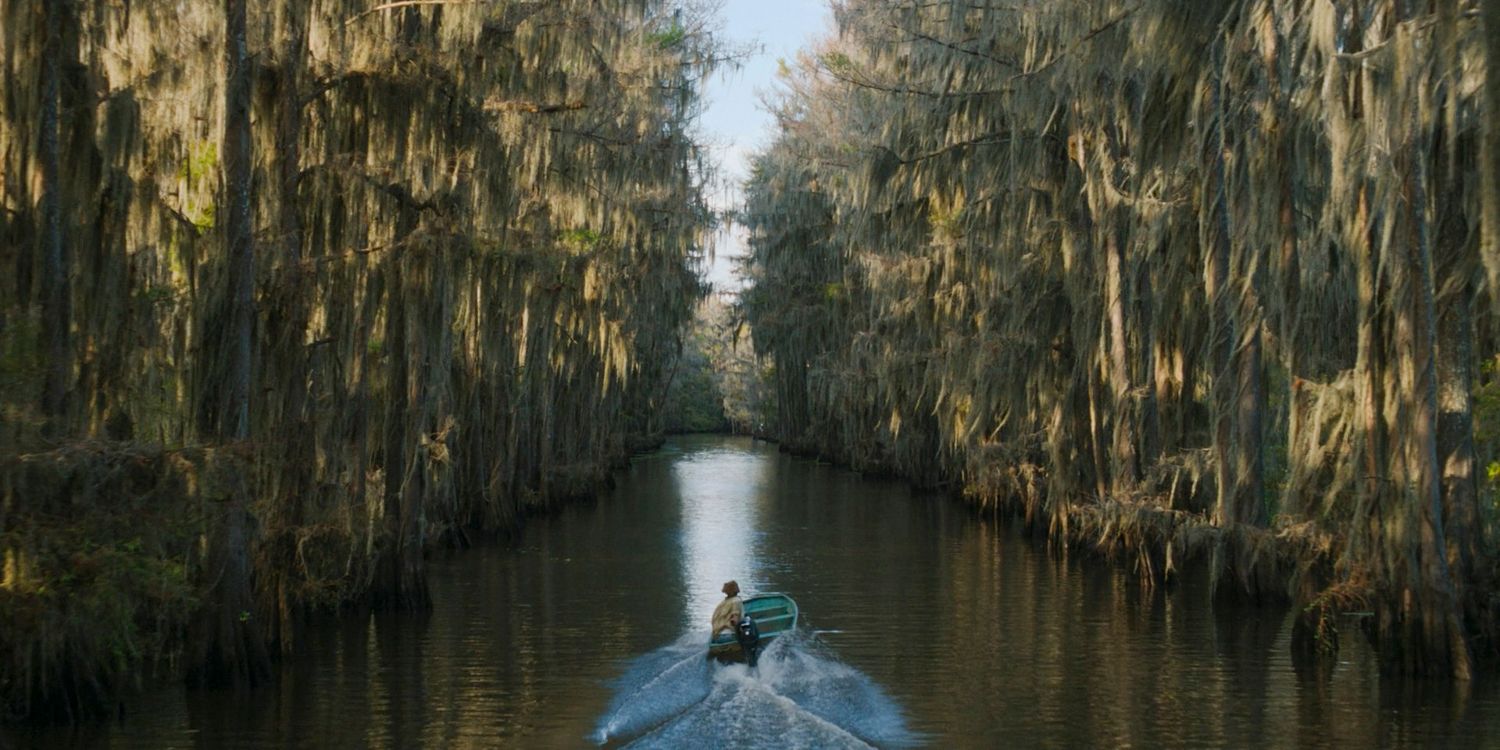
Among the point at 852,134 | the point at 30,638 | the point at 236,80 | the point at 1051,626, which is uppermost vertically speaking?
the point at 852,134

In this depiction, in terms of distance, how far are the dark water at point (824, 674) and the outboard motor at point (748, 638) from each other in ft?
0.43

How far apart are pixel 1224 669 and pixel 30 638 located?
30.1ft

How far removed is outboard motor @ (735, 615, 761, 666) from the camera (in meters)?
12.6

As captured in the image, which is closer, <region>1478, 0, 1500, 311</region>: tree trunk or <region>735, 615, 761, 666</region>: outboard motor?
<region>1478, 0, 1500, 311</region>: tree trunk

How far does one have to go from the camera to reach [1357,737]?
31.4 ft

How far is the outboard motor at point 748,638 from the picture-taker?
12594 mm

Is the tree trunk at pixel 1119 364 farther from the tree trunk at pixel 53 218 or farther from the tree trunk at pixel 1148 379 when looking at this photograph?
the tree trunk at pixel 53 218

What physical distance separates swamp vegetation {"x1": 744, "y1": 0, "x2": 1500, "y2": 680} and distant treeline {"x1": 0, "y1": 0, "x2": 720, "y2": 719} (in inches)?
229

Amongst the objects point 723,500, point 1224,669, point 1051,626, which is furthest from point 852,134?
point 1224,669

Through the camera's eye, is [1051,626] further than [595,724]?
Yes

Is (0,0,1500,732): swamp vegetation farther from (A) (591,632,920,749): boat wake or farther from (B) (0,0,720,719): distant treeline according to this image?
(A) (591,632,920,749): boat wake

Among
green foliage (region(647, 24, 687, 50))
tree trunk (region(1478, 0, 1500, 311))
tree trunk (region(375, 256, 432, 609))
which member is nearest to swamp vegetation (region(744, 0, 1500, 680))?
tree trunk (region(1478, 0, 1500, 311))

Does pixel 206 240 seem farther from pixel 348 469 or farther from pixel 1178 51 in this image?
pixel 1178 51

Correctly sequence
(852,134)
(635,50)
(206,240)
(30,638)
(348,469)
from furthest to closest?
(852,134), (635,50), (348,469), (206,240), (30,638)
